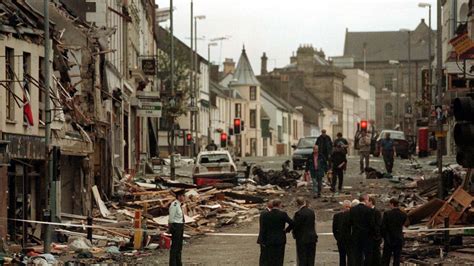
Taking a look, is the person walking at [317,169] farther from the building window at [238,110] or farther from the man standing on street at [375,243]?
the building window at [238,110]

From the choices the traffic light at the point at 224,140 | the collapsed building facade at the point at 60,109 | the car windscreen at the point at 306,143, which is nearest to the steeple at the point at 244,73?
the traffic light at the point at 224,140

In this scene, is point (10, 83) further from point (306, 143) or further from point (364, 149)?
point (306, 143)

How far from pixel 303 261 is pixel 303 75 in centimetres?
14193

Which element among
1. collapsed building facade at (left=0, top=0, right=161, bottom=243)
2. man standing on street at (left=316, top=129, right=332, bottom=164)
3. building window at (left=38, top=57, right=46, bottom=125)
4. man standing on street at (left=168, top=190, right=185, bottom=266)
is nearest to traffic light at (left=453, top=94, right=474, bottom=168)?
man standing on street at (left=168, top=190, right=185, bottom=266)

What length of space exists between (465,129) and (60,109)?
1918cm

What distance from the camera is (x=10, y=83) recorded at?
30141mm

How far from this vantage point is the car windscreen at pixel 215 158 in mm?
46594

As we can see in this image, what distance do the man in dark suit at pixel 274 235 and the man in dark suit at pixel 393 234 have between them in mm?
1773

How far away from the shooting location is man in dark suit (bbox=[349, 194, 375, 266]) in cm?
2352

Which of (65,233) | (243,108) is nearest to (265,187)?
(65,233)

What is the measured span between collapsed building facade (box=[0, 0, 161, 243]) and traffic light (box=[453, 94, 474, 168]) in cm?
1340

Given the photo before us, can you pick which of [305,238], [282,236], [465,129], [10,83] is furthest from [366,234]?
[10,83]

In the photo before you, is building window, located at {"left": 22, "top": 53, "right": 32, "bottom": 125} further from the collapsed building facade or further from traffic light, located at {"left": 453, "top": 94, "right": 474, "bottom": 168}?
traffic light, located at {"left": 453, "top": 94, "right": 474, "bottom": 168}

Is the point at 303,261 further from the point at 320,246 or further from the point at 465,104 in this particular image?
the point at 465,104
